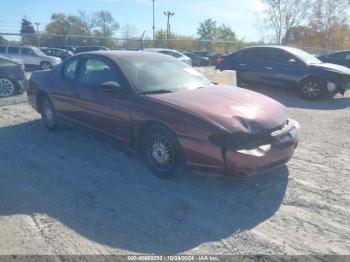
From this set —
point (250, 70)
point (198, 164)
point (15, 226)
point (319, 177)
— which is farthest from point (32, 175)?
point (250, 70)

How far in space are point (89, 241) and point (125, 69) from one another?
2.50m

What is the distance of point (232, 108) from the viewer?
13.7 feet

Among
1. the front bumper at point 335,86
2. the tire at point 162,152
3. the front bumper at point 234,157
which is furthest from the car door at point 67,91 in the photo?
the front bumper at point 335,86

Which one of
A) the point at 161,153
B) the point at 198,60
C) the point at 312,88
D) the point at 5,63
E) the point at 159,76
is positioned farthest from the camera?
the point at 198,60

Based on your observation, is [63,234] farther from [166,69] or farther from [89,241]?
[166,69]

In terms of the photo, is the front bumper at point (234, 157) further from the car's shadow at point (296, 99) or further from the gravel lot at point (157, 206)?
the car's shadow at point (296, 99)

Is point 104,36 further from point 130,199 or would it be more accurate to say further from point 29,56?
point 130,199

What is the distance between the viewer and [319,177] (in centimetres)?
450

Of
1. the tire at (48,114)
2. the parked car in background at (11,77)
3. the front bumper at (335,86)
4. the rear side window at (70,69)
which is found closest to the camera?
the rear side window at (70,69)

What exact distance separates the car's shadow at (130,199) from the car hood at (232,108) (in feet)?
2.19

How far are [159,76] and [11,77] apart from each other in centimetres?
706

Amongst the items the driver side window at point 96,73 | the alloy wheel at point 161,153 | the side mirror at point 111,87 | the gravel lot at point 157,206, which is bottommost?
the gravel lot at point 157,206

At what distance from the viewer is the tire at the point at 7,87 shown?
10133 mm

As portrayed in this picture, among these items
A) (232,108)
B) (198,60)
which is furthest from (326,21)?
(232,108)
